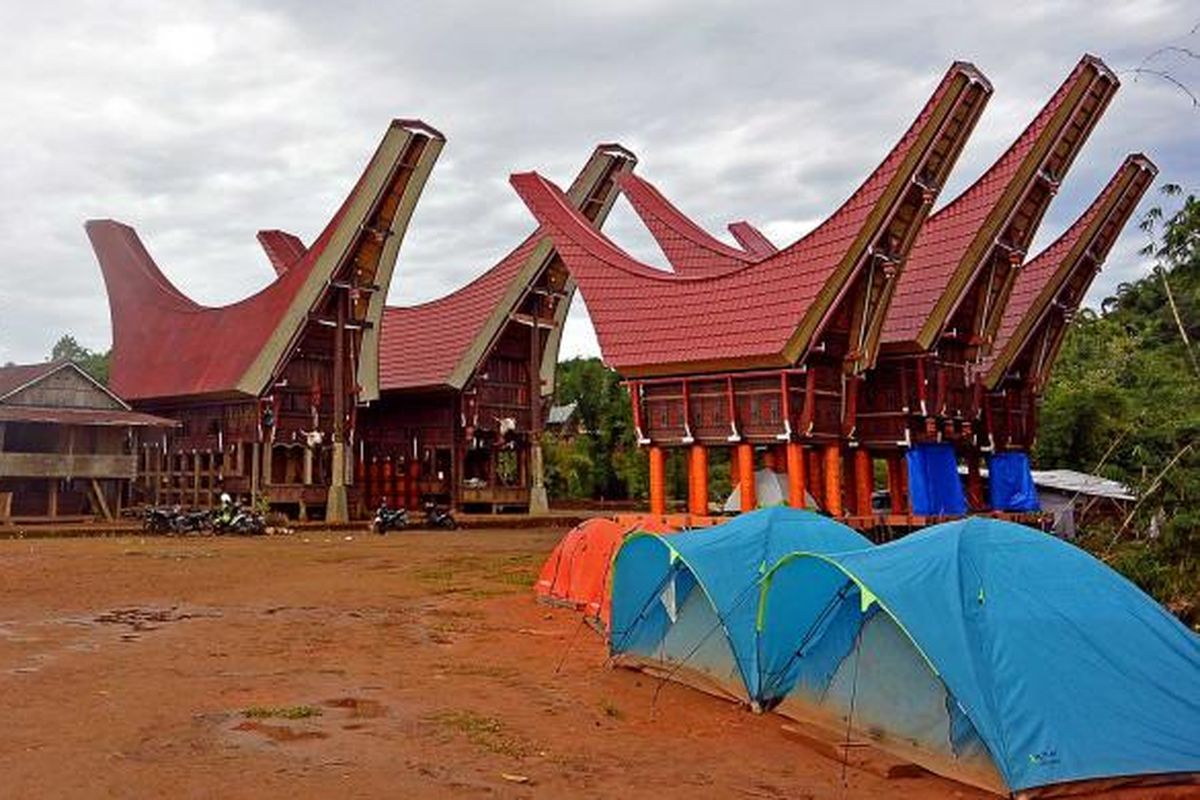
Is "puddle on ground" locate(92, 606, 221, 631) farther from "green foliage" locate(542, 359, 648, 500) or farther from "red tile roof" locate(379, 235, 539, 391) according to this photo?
"green foliage" locate(542, 359, 648, 500)

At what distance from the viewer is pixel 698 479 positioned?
75.3ft

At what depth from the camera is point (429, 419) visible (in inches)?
1532

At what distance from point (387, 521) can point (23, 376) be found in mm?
12617

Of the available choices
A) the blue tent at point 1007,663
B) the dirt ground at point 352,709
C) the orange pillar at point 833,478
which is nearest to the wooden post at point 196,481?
the dirt ground at point 352,709

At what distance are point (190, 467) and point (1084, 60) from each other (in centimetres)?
3005

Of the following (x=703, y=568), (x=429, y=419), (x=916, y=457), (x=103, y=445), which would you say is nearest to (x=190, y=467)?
(x=103, y=445)

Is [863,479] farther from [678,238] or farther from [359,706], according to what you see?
[359,706]

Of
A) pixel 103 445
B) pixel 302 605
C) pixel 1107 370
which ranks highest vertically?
pixel 1107 370

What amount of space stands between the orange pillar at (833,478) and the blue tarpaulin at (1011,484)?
743 centimetres

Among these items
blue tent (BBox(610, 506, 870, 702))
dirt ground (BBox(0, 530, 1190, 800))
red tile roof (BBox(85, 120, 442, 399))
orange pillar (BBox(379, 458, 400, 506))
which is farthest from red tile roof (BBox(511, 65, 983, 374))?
orange pillar (BBox(379, 458, 400, 506))

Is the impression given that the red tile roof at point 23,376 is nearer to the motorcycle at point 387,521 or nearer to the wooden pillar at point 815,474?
the motorcycle at point 387,521

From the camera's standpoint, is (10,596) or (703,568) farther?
(10,596)

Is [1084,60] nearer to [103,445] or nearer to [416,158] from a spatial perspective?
[416,158]

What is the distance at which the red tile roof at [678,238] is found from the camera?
1136 inches
